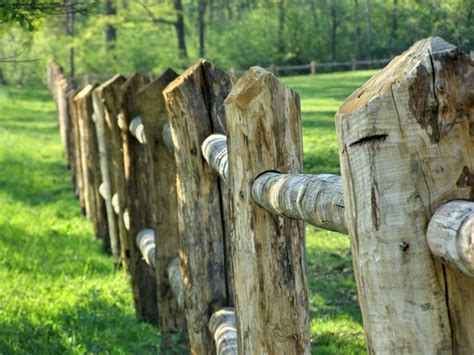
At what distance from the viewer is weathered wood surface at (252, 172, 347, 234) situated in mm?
2438

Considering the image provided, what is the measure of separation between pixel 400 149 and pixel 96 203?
8.61 metres

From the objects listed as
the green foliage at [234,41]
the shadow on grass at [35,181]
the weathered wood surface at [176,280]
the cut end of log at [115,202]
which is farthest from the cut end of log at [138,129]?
the green foliage at [234,41]

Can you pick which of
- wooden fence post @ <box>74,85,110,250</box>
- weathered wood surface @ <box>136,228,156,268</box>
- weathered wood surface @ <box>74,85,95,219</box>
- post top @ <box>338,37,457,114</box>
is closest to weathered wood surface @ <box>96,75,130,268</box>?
weathered wood surface @ <box>136,228,156,268</box>

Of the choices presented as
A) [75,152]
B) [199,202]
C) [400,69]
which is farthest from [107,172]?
[400,69]

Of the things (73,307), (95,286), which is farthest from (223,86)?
(95,286)

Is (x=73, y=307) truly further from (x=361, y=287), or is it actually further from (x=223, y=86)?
(x=361, y=287)

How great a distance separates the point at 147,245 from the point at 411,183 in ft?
15.5

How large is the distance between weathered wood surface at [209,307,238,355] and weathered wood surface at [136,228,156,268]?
1.85 meters

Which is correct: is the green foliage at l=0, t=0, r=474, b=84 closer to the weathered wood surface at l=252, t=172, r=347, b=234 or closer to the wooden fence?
the wooden fence

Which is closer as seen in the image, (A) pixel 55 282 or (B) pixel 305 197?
(B) pixel 305 197

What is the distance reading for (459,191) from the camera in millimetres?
2016

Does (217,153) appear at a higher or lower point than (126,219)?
higher

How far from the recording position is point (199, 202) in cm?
461

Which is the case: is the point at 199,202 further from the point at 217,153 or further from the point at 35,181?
the point at 35,181
